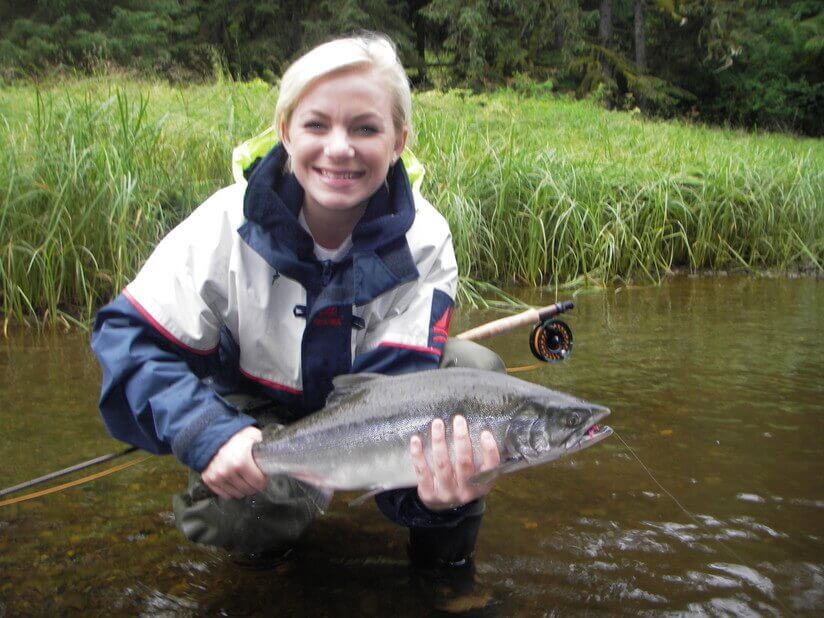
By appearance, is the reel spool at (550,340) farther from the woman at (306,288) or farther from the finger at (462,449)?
Result: the finger at (462,449)

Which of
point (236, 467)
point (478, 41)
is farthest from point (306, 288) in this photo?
point (478, 41)

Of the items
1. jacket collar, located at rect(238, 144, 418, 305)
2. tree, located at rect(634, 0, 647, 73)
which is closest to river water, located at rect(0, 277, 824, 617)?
jacket collar, located at rect(238, 144, 418, 305)

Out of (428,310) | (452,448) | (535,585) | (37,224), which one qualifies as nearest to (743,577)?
(535,585)

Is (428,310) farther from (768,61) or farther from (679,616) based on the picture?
(768,61)

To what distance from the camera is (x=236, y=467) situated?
2.10 metres

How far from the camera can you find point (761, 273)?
28.8 feet

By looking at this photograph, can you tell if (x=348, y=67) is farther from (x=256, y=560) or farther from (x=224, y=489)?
(x=256, y=560)

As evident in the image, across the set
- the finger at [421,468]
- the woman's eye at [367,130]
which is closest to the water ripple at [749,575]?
the finger at [421,468]

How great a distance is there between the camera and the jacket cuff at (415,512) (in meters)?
2.35

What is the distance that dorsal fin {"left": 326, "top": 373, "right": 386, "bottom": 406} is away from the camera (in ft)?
7.27

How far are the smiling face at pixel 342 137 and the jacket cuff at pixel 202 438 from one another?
766mm

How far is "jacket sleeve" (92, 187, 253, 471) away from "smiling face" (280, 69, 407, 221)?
0.29m

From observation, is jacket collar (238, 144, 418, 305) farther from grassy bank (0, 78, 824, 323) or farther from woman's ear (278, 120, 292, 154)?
grassy bank (0, 78, 824, 323)

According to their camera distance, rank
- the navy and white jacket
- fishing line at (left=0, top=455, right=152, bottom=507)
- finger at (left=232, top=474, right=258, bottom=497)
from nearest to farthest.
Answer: finger at (left=232, top=474, right=258, bottom=497), the navy and white jacket, fishing line at (left=0, top=455, right=152, bottom=507)
